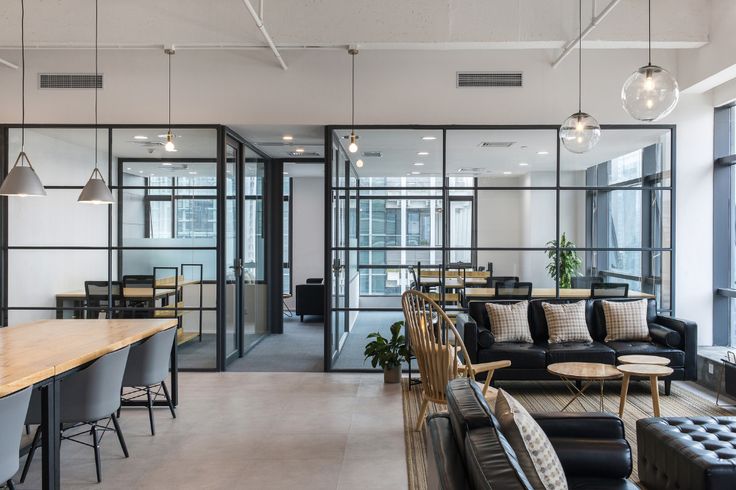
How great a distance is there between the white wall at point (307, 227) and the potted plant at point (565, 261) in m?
5.95

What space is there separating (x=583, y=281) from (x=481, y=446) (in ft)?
16.2

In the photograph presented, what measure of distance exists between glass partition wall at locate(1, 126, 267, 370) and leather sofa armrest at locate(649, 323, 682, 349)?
4415 millimetres

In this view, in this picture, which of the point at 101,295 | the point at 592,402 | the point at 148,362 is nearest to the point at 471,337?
the point at 592,402

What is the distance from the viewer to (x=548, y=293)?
6270 mm

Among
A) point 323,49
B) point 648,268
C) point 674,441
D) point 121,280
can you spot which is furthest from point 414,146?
point 674,441

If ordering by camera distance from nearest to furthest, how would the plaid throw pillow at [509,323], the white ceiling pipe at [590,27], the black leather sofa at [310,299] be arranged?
the white ceiling pipe at [590,27] → the plaid throw pillow at [509,323] → the black leather sofa at [310,299]

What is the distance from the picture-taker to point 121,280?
6.28 m

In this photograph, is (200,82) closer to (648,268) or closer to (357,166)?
(357,166)

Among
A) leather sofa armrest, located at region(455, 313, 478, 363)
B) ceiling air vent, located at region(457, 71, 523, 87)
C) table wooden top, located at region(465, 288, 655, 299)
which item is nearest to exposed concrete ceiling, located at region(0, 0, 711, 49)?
ceiling air vent, located at region(457, 71, 523, 87)

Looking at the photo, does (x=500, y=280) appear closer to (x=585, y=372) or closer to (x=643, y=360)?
(x=643, y=360)

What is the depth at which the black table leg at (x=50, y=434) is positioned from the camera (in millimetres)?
2896

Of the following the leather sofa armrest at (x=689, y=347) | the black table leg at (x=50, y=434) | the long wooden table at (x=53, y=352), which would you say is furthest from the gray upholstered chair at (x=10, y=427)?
the leather sofa armrest at (x=689, y=347)

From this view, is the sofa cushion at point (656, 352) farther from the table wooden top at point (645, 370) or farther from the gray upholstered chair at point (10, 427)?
the gray upholstered chair at point (10, 427)

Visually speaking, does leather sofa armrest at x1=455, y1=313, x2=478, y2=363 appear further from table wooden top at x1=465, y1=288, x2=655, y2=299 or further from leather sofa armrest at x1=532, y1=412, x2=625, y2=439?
leather sofa armrest at x1=532, y1=412, x2=625, y2=439
